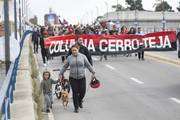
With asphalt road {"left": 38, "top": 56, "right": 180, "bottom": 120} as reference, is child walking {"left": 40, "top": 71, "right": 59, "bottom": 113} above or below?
above

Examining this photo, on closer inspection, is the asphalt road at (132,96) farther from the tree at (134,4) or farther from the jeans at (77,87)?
the tree at (134,4)

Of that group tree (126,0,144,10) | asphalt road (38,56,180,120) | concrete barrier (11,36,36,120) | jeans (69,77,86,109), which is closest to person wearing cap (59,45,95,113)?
jeans (69,77,86,109)

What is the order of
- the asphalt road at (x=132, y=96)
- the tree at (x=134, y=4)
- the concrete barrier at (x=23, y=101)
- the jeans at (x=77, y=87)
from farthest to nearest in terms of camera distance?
the tree at (x=134, y=4)
the jeans at (x=77, y=87)
the asphalt road at (x=132, y=96)
the concrete barrier at (x=23, y=101)

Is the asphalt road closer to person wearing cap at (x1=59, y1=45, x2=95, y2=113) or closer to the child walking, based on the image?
the child walking

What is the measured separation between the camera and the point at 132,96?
56.6 feet

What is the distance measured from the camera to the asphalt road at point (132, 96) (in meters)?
14.0

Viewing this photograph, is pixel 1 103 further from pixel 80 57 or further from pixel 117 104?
pixel 117 104

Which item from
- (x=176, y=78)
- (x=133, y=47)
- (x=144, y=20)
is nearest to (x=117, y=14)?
(x=144, y=20)

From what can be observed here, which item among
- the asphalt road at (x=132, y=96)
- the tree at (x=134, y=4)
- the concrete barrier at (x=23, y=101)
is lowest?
the asphalt road at (x=132, y=96)

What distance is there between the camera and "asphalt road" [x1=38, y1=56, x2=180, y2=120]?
46.1 ft

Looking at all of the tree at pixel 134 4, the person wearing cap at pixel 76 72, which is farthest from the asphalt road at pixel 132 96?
the tree at pixel 134 4

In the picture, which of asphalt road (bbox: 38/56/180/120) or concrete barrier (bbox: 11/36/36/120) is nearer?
concrete barrier (bbox: 11/36/36/120)

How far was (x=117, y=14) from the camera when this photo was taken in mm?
146500

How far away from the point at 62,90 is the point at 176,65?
544 inches
